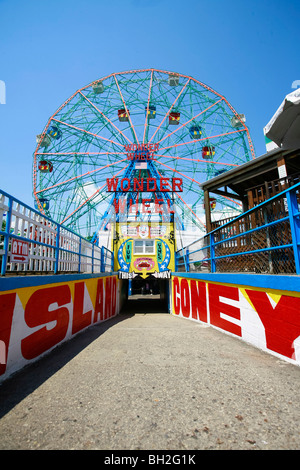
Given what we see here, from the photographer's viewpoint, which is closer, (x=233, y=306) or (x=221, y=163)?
(x=233, y=306)

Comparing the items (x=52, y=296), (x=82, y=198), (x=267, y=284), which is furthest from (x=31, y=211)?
(x=82, y=198)

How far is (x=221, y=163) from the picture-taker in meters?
26.1

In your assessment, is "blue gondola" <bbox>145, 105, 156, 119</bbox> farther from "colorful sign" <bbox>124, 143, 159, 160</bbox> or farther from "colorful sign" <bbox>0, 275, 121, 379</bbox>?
"colorful sign" <bbox>0, 275, 121, 379</bbox>

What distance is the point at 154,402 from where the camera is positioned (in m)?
2.17

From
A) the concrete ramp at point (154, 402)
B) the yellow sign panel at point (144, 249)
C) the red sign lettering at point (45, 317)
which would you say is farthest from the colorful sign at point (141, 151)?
the concrete ramp at point (154, 402)

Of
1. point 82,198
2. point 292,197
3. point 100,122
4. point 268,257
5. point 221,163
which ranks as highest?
point 100,122

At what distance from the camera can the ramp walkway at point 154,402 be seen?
1672 mm

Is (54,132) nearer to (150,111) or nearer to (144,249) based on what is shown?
(150,111)

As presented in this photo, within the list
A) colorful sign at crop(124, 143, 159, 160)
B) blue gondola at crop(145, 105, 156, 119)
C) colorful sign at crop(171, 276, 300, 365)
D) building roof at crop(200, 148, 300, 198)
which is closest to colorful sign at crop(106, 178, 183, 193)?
colorful sign at crop(124, 143, 159, 160)
